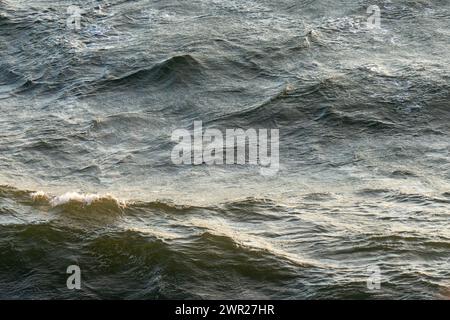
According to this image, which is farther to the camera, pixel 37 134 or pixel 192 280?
pixel 37 134

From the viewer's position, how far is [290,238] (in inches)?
417

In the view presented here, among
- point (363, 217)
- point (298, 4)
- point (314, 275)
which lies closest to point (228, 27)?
point (298, 4)

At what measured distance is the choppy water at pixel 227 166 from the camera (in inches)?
392

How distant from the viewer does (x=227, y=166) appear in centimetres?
1261

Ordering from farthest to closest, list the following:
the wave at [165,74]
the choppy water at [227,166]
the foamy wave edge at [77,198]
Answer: the wave at [165,74]
the foamy wave edge at [77,198]
the choppy water at [227,166]

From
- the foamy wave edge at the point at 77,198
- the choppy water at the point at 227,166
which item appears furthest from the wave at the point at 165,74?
the foamy wave edge at the point at 77,198

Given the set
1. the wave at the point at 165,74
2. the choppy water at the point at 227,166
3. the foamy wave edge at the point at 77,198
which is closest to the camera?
the choppy water at the point at 227,166

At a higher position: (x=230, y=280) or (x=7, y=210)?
(x=7, y=210)

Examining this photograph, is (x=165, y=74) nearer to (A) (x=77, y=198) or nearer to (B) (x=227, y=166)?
(B) (x=227, y=166)

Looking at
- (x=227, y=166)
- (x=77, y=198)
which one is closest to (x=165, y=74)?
(x=227, y=166)

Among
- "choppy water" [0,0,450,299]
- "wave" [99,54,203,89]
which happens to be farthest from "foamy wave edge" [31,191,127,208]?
"wave" [99,54,203,89]

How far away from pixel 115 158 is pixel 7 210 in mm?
2042

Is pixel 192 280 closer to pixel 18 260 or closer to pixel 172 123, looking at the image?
pixel 18 260

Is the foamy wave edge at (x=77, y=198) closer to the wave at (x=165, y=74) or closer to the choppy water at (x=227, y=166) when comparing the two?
the choppy water at (x=227, y=166)
